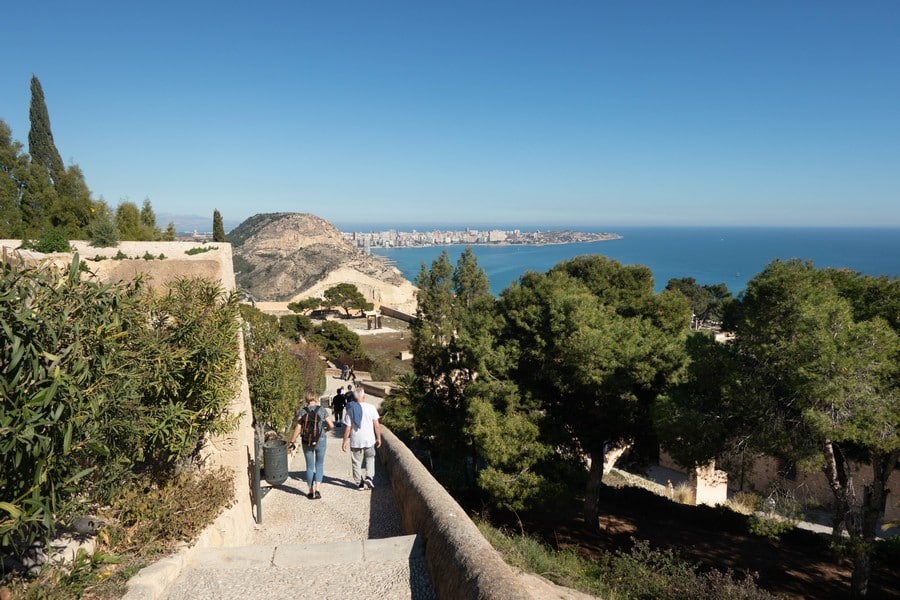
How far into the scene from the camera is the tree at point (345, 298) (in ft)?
179

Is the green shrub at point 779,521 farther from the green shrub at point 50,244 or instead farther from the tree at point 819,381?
the green shrub at point 50,244

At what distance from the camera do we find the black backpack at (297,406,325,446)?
291 inches

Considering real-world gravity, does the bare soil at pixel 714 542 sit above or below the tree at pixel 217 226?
below

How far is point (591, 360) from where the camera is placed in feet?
31.6

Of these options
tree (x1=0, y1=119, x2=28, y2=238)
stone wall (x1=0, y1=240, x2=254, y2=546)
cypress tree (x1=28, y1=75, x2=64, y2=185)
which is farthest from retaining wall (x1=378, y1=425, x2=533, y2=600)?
cypress tree (x1=28, y1=75, x2=64, y2=185)

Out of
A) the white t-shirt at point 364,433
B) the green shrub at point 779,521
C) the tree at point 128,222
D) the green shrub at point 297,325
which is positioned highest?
the tree at point 128,222

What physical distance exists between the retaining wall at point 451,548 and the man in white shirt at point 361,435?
2.99ft

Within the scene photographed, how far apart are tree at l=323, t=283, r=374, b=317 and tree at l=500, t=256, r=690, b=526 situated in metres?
43.5

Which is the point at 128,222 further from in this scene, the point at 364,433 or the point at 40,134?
the point at 40,134

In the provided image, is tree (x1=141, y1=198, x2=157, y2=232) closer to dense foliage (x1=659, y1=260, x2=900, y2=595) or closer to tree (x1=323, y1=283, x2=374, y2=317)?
dense foliage (x1=659, y1=260, x2=900, y2=595)

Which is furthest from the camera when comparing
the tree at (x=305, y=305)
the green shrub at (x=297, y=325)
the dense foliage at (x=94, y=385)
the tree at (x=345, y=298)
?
the tree at (x=345, y=298)

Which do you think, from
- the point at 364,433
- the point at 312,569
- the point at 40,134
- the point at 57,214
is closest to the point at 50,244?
the point at 364,433

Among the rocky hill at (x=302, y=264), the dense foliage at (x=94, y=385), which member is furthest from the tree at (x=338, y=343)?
the dense foliage at (x=94, y=385)

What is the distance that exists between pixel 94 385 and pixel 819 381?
7.72 m
